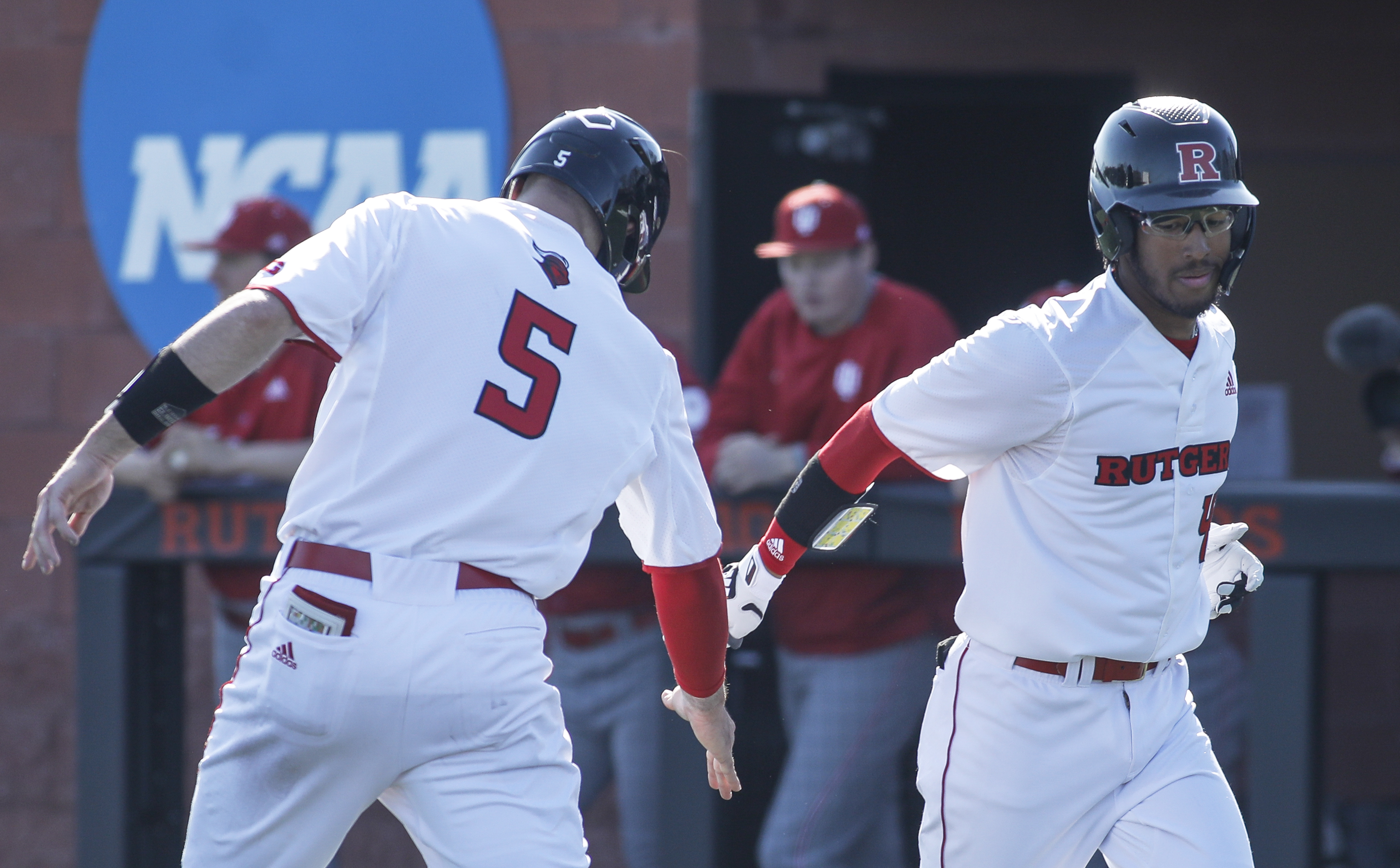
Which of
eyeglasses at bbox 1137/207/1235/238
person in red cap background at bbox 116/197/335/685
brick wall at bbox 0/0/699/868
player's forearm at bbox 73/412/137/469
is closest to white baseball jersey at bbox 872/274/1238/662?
eyeglasses at bbox 1137/207/1235/238

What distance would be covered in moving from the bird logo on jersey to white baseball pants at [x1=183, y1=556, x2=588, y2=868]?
1.63 ft

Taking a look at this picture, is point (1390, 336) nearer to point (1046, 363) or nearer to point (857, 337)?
point (857, 337)

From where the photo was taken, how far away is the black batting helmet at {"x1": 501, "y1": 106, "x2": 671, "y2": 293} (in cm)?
278

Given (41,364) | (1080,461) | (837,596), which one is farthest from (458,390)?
(41,364)

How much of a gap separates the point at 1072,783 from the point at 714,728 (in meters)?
0.68

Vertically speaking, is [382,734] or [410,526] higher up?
[410,526]

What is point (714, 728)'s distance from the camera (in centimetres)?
302

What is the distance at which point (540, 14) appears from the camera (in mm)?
5242

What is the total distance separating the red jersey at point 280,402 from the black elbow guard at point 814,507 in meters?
1.68

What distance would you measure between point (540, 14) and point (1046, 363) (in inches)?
118

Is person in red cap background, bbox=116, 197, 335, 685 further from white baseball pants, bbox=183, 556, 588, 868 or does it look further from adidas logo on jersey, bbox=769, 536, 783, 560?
white baseball pants, bbox=183, 556, 588, 868

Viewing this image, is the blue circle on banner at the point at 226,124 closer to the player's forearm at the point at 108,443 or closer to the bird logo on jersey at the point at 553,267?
the bird logo on jersey at the point at 553,267

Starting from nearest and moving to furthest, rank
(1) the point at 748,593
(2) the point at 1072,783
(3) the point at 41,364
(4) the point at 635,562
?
(2) the point at 1072,783 → (1) the point at 748,593 → (4) the point at 635,562 → (3) the point at 41,364

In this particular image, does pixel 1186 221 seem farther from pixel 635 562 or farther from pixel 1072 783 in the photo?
pixel 635 562
